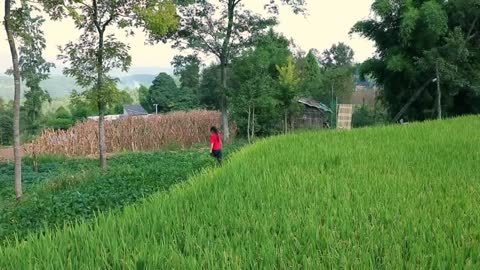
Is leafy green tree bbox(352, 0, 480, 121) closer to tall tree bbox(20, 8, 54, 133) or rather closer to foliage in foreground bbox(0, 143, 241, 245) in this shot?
foliage in foreground bbox(0, 143, 241, 245)

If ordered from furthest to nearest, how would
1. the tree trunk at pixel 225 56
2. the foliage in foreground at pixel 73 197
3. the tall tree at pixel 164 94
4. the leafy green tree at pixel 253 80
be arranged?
the tall tree at pixel 164 94, the leafy green tree at pixel 253 80, the tree trunk at pixel 225 56, the foliage in foreground at pixel 73 197

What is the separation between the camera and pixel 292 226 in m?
3.39

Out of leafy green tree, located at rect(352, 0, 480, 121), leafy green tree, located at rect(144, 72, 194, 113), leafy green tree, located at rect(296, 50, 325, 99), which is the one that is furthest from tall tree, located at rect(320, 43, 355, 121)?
leafy green tree, located at rect(144, 72, 194, 113)

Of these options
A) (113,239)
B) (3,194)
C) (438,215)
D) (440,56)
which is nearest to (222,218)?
(113,239)

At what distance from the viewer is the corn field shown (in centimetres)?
2028

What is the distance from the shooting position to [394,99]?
2456 cm

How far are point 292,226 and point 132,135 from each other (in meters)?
20.0

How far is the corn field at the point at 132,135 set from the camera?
66.5 ft

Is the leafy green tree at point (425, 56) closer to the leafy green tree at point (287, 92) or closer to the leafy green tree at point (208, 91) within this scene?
the leafy green tree at point (287, 92)

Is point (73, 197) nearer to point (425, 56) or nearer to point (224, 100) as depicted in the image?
point (224, 100)

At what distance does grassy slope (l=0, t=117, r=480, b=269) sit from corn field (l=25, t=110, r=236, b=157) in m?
15.7

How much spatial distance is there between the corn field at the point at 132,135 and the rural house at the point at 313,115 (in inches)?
258

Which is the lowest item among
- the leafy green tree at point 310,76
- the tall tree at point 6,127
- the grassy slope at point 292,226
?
the tall tree at point 6,127

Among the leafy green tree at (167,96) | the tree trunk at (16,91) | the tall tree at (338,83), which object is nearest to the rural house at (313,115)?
the tall tree at (338,83)
